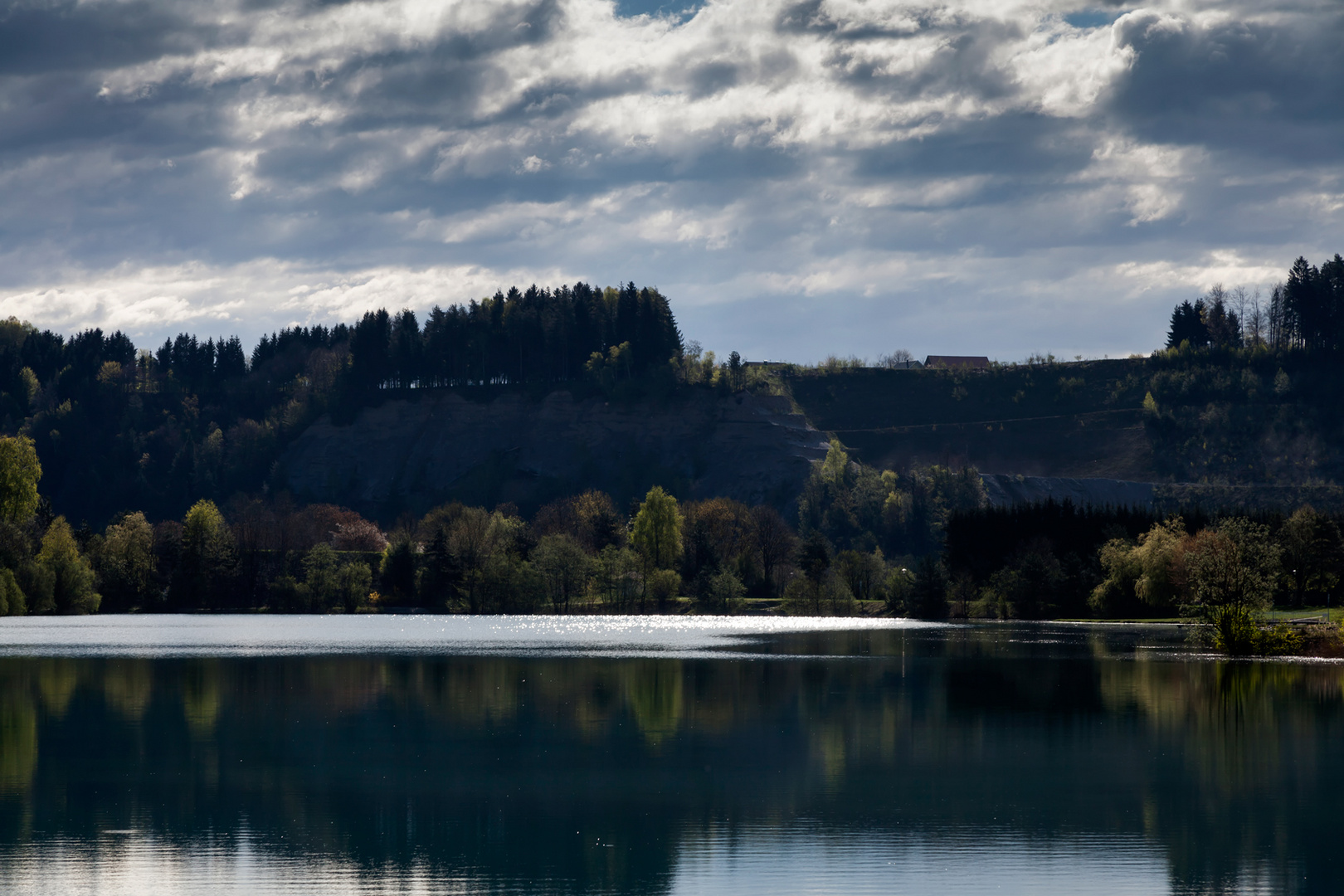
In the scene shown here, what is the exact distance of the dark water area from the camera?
24.5m

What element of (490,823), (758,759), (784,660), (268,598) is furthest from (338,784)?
(268,598)

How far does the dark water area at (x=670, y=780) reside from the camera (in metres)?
24.5

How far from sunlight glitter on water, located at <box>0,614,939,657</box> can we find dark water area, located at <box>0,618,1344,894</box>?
15.9 meters

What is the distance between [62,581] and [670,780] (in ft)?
388

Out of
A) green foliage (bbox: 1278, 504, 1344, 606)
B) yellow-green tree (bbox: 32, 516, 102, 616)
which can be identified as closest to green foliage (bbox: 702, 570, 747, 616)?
green foliage (bbox: 1278, 504, 1344, 606)

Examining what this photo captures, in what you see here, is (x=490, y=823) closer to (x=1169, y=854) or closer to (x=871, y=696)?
(x=1169, y=854)

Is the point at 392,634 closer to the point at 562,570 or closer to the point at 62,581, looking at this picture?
the point at 62,581

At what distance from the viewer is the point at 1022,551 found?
135 metres

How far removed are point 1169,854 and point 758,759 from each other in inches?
552

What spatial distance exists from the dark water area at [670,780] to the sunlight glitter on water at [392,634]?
1588 centimetres

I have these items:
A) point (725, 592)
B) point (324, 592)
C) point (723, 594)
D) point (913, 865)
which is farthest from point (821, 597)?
point (913, 865)

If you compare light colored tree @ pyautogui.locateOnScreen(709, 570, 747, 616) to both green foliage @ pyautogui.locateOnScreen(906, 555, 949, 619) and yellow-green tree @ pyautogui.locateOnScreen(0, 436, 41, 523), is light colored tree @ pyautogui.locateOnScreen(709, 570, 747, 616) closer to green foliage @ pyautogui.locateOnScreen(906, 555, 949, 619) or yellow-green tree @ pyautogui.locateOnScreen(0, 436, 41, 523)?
green foliage @ pyautogui.locateOnScreen(906, 555, 949, 619)

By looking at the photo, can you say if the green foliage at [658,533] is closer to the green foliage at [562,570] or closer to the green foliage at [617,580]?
the green foliage at [617,580]

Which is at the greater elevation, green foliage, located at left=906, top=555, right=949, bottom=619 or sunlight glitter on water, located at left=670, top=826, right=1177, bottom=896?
sunlight glitter on water, located at left=670, top=826, right=1177, bottom=896
